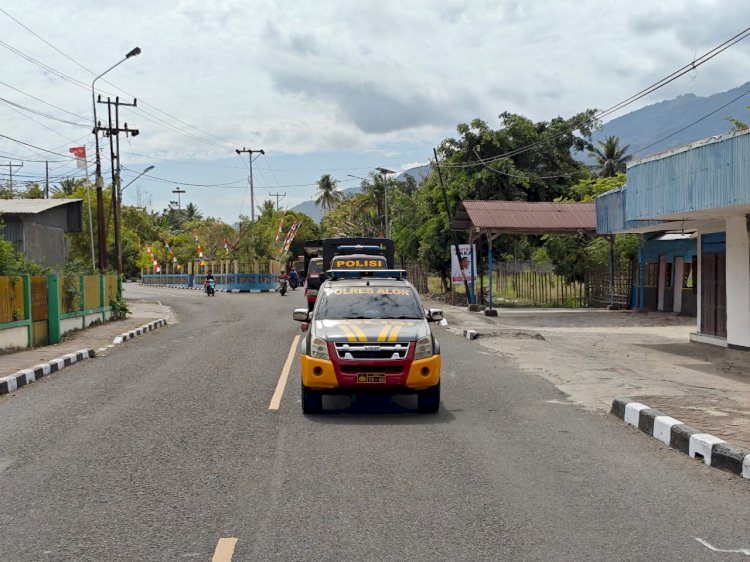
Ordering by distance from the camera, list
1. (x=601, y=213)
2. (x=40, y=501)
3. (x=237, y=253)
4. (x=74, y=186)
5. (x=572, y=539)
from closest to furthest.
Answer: (x=572, y=539)
(x=40, y=501)
(x=601, y=213)
(x=237, y=253)
(x=74, y=186)

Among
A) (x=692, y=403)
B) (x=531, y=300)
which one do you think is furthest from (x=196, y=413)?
(x=531, y=300)

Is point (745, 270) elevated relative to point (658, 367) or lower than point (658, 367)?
elevated

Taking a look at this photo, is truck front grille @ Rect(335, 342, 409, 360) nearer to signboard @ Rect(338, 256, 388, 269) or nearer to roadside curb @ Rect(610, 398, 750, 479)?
roadside curb @ Rect(610, 398, 750, 479)

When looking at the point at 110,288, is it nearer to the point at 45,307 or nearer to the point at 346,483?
the point at 45,307

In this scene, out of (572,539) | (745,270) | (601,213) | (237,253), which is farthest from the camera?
(237,253)

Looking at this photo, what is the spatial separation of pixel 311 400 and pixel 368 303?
1845 mm

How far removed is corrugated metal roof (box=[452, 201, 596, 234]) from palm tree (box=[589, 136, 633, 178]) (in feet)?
130

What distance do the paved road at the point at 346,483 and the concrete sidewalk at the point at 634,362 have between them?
0.96m

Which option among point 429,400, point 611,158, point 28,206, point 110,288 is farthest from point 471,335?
point 611,158

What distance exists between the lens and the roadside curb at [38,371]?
12.5m

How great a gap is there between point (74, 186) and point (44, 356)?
63631mm

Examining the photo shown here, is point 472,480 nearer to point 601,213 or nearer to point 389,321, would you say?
point 389,321

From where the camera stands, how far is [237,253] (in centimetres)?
5988

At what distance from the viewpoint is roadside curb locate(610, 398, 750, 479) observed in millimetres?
7051
